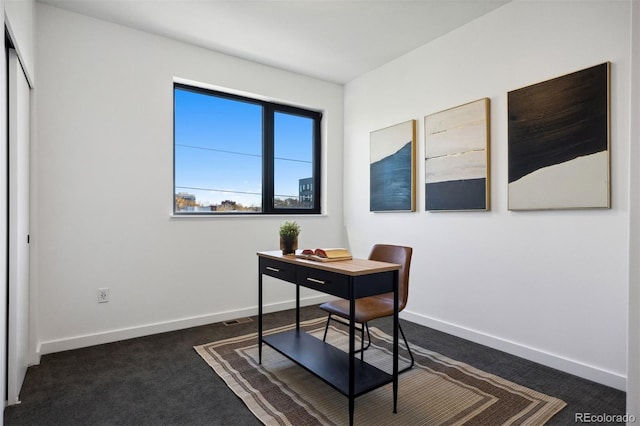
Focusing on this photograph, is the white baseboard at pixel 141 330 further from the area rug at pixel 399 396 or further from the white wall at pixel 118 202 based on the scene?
the area rug at pixel 399 396

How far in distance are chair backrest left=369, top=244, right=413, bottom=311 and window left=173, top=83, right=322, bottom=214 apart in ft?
5.62

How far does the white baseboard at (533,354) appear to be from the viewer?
2.20 meters

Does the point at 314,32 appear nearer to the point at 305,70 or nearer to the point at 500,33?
the point at 305,70

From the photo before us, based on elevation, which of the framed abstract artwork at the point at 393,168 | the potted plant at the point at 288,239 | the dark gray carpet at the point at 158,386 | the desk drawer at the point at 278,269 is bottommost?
the dark gray carpet at the point at 158,386

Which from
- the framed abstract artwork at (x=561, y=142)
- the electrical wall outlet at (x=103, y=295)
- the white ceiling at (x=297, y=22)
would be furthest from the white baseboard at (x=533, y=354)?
the electrical wall outlet at (x=103, y=295)

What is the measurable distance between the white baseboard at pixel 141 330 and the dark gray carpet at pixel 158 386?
8 cm

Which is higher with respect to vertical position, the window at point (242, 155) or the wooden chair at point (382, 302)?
the window at point (242, 155)

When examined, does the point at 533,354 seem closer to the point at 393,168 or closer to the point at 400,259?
the point at 400,259

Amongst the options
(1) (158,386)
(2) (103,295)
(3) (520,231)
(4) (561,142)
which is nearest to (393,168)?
(3) (520,231)

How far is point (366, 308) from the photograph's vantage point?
234 cm

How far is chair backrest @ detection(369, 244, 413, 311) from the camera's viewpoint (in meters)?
2.40

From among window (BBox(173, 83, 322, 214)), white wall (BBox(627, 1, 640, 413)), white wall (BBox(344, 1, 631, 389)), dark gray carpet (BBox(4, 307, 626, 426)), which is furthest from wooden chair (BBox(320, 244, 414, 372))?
window (BBox(173, 83, 322, 214))

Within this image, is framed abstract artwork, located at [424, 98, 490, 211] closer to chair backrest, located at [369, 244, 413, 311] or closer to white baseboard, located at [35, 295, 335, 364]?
chair backrest, located at [369, 244, 413, 311]

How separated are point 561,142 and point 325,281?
1879mm
